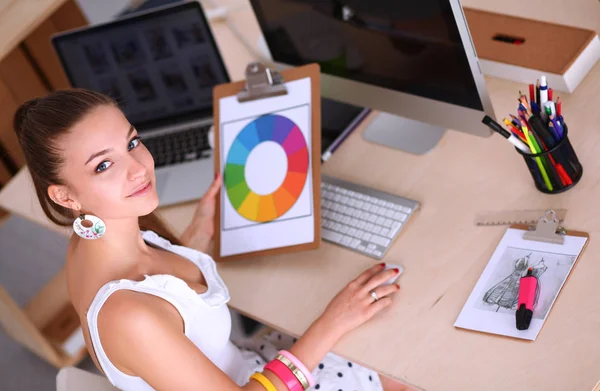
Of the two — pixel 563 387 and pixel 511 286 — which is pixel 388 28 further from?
pixel 563 387

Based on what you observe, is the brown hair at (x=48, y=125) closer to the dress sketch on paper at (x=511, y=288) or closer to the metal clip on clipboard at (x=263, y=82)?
the metal clip on clipboard at (x=263, y=82)

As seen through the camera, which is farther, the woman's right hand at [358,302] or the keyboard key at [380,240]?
the keyboard key at [380,240]

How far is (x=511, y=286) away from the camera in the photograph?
1.29 m

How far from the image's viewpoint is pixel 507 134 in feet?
4.40

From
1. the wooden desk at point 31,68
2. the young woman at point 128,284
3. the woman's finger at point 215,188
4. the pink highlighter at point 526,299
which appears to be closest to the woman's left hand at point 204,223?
the woman's finger at point 215,188

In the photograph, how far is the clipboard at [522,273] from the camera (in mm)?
1250

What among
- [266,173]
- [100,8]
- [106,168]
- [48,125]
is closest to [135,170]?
[106,168]

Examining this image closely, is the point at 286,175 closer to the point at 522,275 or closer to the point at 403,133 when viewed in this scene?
the point at 403,133

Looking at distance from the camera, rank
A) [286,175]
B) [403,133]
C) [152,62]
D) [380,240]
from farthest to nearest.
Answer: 1. [152,62]
2. [403,133]
3. [286,175]
4. [380,240]

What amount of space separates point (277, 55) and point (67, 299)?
1.27 metres

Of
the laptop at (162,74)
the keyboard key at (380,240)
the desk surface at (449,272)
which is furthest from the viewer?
the laptop at (162,74)

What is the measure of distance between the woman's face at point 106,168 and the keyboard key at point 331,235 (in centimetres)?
37

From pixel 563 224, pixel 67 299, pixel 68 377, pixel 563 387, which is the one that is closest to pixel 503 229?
pixel 563 224

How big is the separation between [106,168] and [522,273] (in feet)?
2.36
